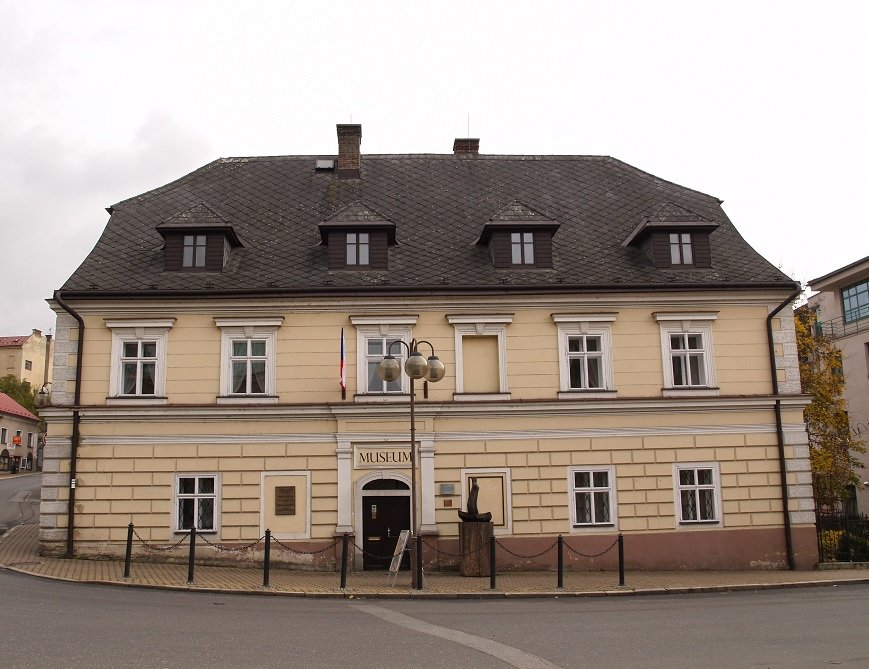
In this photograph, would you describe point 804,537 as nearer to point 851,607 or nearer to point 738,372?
point 738,372

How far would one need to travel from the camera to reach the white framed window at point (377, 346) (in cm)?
2136

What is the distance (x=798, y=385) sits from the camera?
21922 millimetres

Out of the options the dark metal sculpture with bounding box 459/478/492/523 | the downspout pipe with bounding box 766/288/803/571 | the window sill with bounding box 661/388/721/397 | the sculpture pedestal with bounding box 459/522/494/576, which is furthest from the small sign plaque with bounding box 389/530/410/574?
the downspout pipe with bounding box 766/288/803/571

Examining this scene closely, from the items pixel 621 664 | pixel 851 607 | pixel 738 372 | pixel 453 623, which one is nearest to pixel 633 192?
pixel 738 372

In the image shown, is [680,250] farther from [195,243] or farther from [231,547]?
[231,547]

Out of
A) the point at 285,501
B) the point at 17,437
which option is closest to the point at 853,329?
the point at 285,501

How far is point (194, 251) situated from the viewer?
2230 centimetres

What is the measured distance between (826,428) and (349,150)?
21.6m

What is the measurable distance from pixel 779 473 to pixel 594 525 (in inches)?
201

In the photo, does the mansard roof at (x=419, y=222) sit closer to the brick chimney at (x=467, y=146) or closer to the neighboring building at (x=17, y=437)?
the brick chimney at (x=467, y=146)

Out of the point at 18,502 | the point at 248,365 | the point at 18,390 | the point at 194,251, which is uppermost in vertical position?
the point at 18,390

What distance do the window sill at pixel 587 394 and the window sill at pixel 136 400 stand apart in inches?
402

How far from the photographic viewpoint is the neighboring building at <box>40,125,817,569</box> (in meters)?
20.8

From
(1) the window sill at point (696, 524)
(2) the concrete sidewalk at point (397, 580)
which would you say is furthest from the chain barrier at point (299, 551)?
(1) the window sill at point (696, 524)
